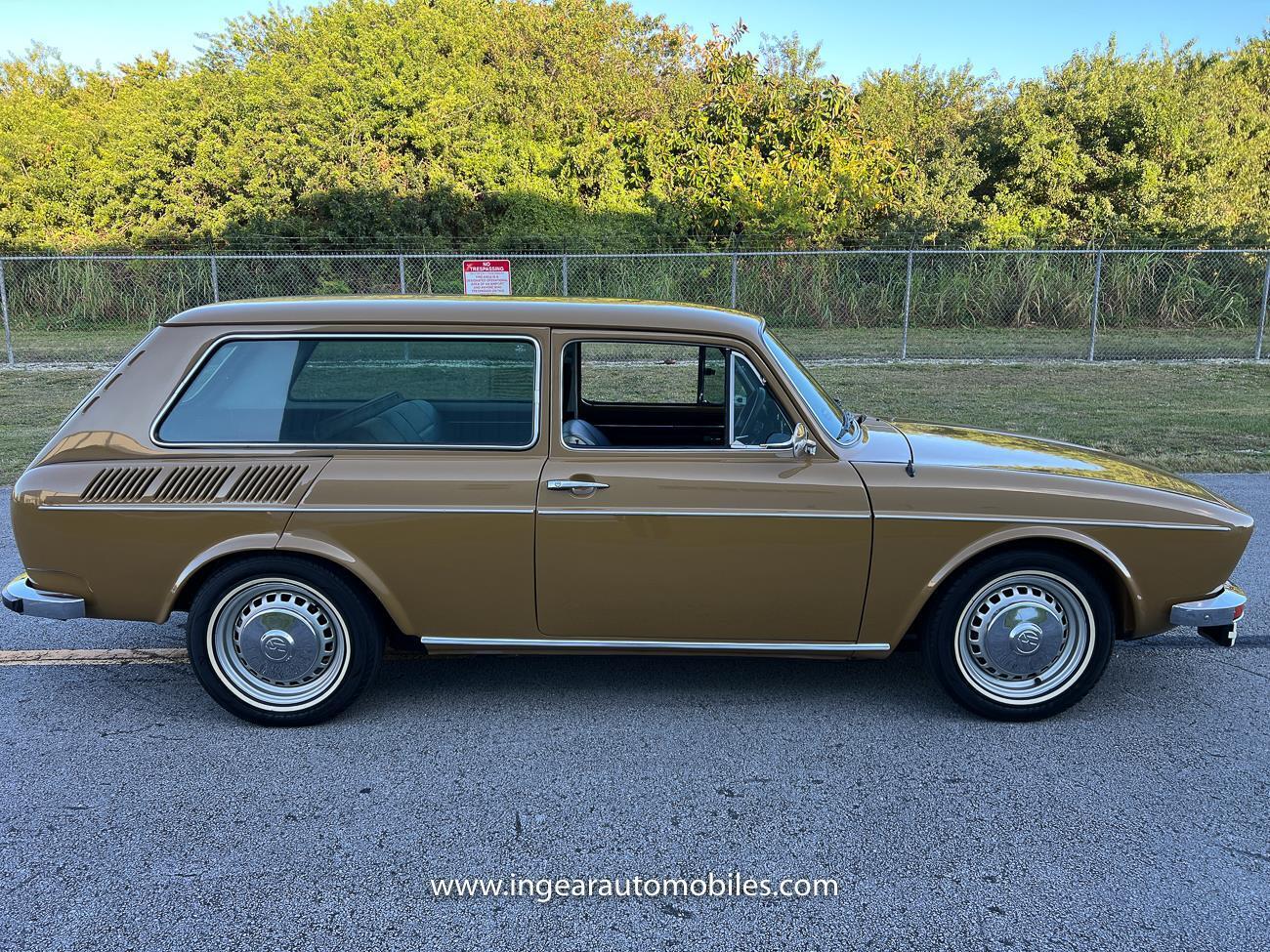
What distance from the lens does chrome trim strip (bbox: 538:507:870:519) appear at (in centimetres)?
362

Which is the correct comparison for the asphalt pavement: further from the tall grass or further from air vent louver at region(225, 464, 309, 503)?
the tall grass

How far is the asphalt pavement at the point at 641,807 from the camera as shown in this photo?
8.63 ft

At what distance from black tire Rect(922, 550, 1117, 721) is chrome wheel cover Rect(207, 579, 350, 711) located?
230 cm

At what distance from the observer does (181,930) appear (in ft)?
8.47

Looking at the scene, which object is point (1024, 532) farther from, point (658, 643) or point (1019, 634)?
point (658, 643)

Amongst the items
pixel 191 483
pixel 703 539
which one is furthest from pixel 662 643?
pixel 191 483

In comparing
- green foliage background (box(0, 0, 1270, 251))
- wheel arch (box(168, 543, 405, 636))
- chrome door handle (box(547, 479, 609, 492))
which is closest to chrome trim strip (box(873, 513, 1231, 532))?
chrome door handle (box(547, 479, 609, 492))

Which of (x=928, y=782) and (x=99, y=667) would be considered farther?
(x=99, y=667)

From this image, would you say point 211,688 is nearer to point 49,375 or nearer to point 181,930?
point 181,930

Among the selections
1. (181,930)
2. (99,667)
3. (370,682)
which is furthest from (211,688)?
(181,930)

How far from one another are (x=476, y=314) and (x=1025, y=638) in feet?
8.06

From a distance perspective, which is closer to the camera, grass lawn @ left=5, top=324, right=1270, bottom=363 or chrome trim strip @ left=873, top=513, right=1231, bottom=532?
chrome trim strip @ left=873, top=513, right=1231, bottom=532

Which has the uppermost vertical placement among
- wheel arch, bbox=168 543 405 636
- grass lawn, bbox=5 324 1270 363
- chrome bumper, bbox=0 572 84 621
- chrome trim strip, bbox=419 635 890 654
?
wheel arch, bbox=168 543 405 636

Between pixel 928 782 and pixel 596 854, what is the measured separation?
3.95 ft
